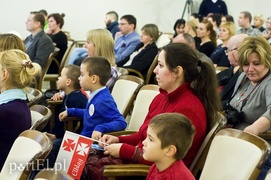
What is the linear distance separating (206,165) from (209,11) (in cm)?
892

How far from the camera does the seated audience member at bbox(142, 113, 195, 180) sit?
1982 mm

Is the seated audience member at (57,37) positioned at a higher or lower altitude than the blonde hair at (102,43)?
lower

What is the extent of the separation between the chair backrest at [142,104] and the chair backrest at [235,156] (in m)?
1.11

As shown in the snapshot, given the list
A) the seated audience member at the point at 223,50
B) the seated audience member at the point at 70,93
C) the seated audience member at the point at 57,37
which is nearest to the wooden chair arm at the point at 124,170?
the seated audience member at the point at 70,93

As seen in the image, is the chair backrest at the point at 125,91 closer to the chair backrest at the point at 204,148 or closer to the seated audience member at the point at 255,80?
the seated audience member at the point at 255,80

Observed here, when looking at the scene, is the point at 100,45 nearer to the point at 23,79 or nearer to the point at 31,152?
the point at 23,79

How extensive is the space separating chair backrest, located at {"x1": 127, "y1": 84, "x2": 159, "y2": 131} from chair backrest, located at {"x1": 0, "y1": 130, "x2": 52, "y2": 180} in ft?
4.18

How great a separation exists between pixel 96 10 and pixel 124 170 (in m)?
8.13

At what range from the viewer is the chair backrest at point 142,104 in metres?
3.32

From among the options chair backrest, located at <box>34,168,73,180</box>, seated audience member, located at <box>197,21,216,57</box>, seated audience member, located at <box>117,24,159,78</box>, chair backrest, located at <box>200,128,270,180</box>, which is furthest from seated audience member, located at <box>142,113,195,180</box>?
seated audience member, located at <box>197,21,216,57</box>

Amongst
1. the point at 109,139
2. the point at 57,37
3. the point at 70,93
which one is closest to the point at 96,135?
the point at 109,139

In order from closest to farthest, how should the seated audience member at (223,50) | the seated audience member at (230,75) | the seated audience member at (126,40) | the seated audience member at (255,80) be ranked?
the seated audience member at (255,80) < the seated audience member at (230,75) < the seated audience member at (223,50) < the seated audience member at (126,40)

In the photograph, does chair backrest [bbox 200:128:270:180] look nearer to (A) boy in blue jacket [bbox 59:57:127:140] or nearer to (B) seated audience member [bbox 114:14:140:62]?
(A) boy in blue jacket [bbox 59:57:127:140]

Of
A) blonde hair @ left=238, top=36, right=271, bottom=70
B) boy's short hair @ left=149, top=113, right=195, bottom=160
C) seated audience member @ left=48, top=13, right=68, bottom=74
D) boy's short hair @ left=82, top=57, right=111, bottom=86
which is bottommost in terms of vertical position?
A: seated audience member @ left=48, top=13, right=68, bottom=74
